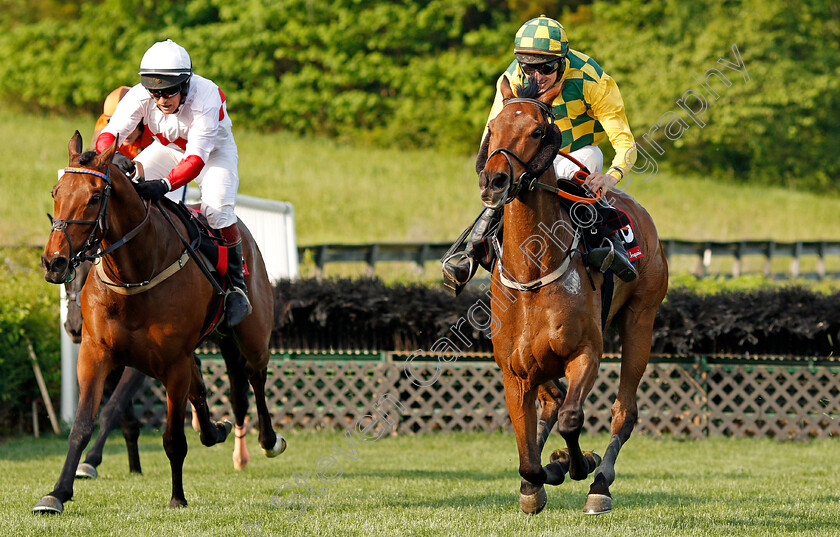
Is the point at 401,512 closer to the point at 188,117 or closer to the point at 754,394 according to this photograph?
the point at 188,117

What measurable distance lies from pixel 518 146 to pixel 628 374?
2.14m

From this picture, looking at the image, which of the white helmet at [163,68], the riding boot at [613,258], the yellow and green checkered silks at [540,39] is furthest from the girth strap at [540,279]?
the white helmet at [163,68]

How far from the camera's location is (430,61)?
143 feet

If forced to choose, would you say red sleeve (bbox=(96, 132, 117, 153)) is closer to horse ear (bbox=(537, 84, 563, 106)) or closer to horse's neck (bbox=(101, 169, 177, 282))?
horse's neck (bbox=(101, 169, 177, 282))

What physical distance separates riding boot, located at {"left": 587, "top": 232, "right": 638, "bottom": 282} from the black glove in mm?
2545

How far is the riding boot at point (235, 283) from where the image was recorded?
6.48 meters

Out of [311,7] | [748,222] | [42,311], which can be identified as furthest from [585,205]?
[311,7]

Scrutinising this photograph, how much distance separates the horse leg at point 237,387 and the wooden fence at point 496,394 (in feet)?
8.32

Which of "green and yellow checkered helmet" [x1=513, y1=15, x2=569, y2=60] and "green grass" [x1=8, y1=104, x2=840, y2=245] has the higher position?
"green grass" [x1=8, y1=104, x2=840, y2=245]

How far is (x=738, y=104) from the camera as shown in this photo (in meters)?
37.4

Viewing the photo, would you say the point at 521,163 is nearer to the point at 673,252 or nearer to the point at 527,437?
the point at 527,437

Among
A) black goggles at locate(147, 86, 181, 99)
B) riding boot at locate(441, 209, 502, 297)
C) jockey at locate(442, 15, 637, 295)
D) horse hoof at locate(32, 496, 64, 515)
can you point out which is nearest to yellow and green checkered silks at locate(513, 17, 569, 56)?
jockey at locate(442, 15, 637, 295)

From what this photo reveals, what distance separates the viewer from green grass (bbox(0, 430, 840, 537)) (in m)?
5.26

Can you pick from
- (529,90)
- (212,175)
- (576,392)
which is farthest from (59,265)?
(576,392)
